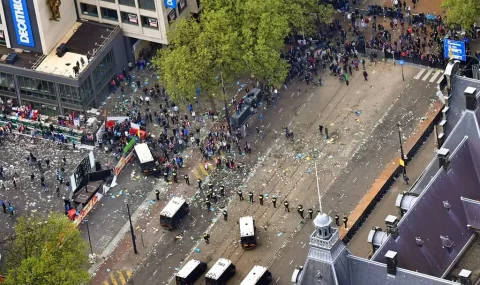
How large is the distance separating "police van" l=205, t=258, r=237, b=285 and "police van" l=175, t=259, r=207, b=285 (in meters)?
1.99

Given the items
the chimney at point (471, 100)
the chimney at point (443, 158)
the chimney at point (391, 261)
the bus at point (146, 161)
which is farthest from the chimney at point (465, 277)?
the bus at point (146, 161)

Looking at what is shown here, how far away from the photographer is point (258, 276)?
164 m

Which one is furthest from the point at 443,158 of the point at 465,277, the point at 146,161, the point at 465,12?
the point at 465,12

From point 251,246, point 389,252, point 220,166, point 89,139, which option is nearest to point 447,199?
point 389,252

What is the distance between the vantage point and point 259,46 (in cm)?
19125

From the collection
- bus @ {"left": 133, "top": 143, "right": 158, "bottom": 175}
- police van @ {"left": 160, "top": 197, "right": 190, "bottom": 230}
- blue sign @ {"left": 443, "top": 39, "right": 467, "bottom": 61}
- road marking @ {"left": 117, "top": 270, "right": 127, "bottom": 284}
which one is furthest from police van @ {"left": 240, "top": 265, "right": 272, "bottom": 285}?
blue sign @ {"left": 443, "top": 39, "right": 467, "bottom": 61}

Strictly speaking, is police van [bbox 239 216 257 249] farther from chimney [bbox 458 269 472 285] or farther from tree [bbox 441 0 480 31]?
tree [bbox 441 0 480 31]

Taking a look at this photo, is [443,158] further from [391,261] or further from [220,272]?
[220,272]

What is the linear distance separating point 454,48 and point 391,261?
2405 inches

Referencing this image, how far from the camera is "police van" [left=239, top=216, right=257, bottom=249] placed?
17212 centimetres

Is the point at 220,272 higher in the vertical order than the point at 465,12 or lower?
lower

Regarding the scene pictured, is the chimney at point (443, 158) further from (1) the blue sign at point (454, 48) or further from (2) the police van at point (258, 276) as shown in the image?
(1) the blue sign at point (454, 48)

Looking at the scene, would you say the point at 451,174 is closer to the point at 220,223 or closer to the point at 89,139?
the point at 220,223

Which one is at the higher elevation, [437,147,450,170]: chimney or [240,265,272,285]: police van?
[437,147,450,170]: chimney
